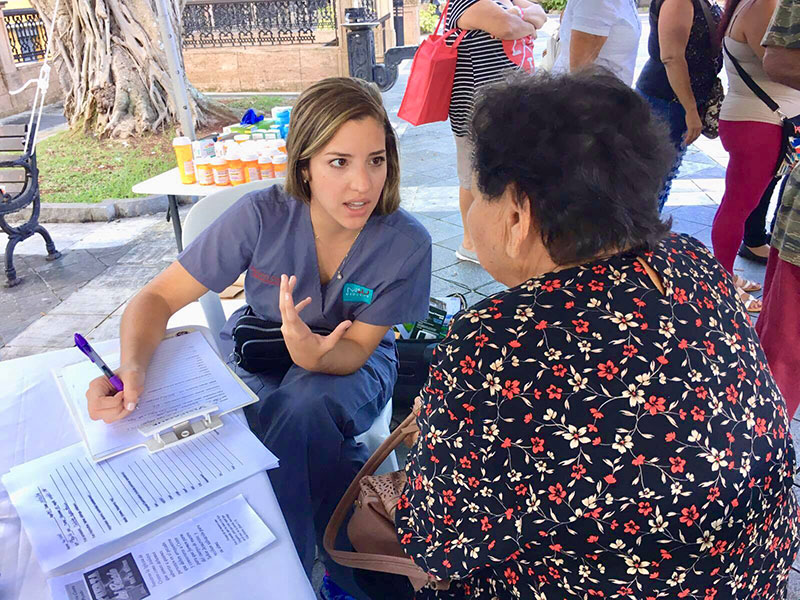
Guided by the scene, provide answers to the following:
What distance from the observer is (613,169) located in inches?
35.6

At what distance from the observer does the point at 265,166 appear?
2656 millimetres

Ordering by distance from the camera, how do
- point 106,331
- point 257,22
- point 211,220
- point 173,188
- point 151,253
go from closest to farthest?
point 211,220
point 173,188
point 106,331
point 151,253
point 257,22

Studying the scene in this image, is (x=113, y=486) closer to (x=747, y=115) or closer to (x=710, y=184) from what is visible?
(x=747, y=115)

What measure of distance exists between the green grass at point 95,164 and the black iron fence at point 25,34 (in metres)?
4.90

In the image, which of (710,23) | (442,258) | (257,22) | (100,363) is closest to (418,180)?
(442,258)

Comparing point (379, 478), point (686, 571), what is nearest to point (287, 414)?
point (379, 478)

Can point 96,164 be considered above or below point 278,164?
below

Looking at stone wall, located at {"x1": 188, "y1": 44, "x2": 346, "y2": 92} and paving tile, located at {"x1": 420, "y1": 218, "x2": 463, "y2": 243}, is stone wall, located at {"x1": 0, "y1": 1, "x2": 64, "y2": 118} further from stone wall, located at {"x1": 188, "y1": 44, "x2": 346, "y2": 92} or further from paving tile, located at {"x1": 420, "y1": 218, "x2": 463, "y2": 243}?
paving tile, located at {"x1": 420, "y1": 218, "x2": 463, "y2": 243}

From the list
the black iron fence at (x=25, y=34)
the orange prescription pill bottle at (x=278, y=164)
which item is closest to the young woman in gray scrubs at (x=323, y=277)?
the orange prescription pill bottle at (x=278, y=164)

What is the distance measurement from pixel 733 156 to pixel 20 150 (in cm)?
458

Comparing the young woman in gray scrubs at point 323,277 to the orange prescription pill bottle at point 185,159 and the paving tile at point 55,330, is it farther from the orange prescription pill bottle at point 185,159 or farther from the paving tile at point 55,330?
the paving tile at point 55,330

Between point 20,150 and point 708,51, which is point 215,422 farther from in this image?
point 20,150

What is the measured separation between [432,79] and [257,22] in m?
8.94

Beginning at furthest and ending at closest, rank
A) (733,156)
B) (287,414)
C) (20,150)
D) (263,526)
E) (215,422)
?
(20,150), (733,156), (287,414), (215,422), (263,526)
